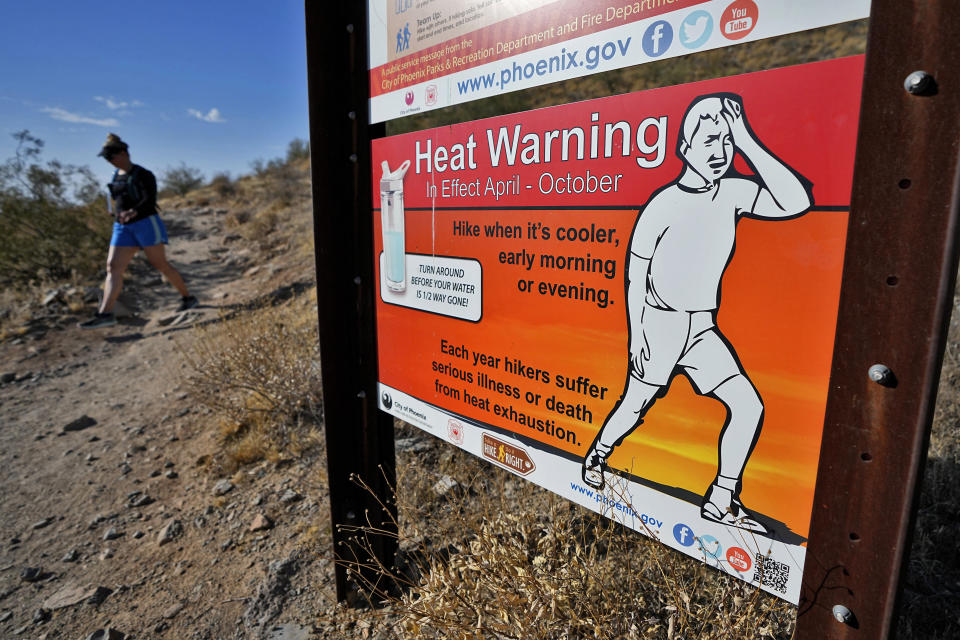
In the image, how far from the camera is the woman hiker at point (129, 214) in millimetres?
6297

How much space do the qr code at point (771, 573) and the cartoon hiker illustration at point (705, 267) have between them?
0.06 meters

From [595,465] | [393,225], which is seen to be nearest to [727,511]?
[595,465]

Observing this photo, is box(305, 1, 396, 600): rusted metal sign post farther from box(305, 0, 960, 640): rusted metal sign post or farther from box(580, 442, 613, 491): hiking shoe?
box(305, 0, 960, 640): rusted metal sign post

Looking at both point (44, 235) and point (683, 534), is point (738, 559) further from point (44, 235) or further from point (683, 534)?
point (44, 235)

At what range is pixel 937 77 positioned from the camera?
33.6 inches

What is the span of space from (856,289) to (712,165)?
391 millimetres

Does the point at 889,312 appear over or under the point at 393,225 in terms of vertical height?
under

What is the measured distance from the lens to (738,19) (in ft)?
3.67

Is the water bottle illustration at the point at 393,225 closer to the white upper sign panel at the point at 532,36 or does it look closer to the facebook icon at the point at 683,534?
the white upper sign panel at the point at 532,36

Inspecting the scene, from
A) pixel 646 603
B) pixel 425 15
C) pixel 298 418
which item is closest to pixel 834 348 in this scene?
pixel 646 603

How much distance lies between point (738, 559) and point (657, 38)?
1.18m

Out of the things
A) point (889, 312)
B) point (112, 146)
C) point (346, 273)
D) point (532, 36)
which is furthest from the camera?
point (112, 146)

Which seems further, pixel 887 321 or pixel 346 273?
A: pixel 346 273

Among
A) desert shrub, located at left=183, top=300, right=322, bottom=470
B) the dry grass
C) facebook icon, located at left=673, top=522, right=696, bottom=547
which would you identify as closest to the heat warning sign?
facebook icon, located at left=673, top=522, right=696, bottom=547
